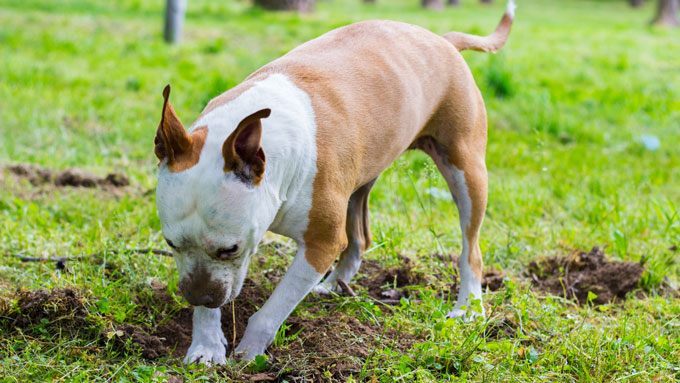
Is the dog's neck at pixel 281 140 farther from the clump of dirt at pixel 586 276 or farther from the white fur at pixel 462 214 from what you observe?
the clump of dirt at pixel 586 276

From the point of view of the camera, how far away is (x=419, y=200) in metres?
4.01

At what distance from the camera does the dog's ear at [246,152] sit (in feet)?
7.91

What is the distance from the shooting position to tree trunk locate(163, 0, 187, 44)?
31.1 ft

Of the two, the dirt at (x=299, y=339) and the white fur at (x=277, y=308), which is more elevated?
the white fur at (x=277, y=308)

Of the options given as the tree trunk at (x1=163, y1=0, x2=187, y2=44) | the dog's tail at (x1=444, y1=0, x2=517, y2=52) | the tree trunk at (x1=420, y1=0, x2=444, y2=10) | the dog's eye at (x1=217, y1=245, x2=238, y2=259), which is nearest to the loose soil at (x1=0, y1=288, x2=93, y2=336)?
the dog's eye at (x1=217, y1=245, x2=238, y2=259)

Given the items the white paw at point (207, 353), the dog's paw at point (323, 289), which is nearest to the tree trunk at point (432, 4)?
the dog's paw at point (323, 289)

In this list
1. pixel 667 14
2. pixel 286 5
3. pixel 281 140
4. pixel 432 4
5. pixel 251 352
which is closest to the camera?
pixel 281 140

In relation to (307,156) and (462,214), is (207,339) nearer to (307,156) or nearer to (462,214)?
(307,156)

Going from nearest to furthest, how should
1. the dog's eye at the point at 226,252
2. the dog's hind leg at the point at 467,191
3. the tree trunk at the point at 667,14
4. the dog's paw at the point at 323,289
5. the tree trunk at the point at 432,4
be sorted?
the dog's eye at the point at 226,252
the dog's hind leg at the point at 467,191
the dog's paw at the point at 323,289
the tree trunk at the point at 667,14
the tree trunk at the point at 432,4

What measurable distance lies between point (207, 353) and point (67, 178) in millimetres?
2514

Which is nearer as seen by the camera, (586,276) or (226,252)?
(226,252)

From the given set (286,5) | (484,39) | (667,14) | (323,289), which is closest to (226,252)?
(323,289)

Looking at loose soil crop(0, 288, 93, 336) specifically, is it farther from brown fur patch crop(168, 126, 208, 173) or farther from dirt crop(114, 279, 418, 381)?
brown fur patch crop(168, 126, 208, 173)

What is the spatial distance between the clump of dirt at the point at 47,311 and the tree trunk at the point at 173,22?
7.07m
